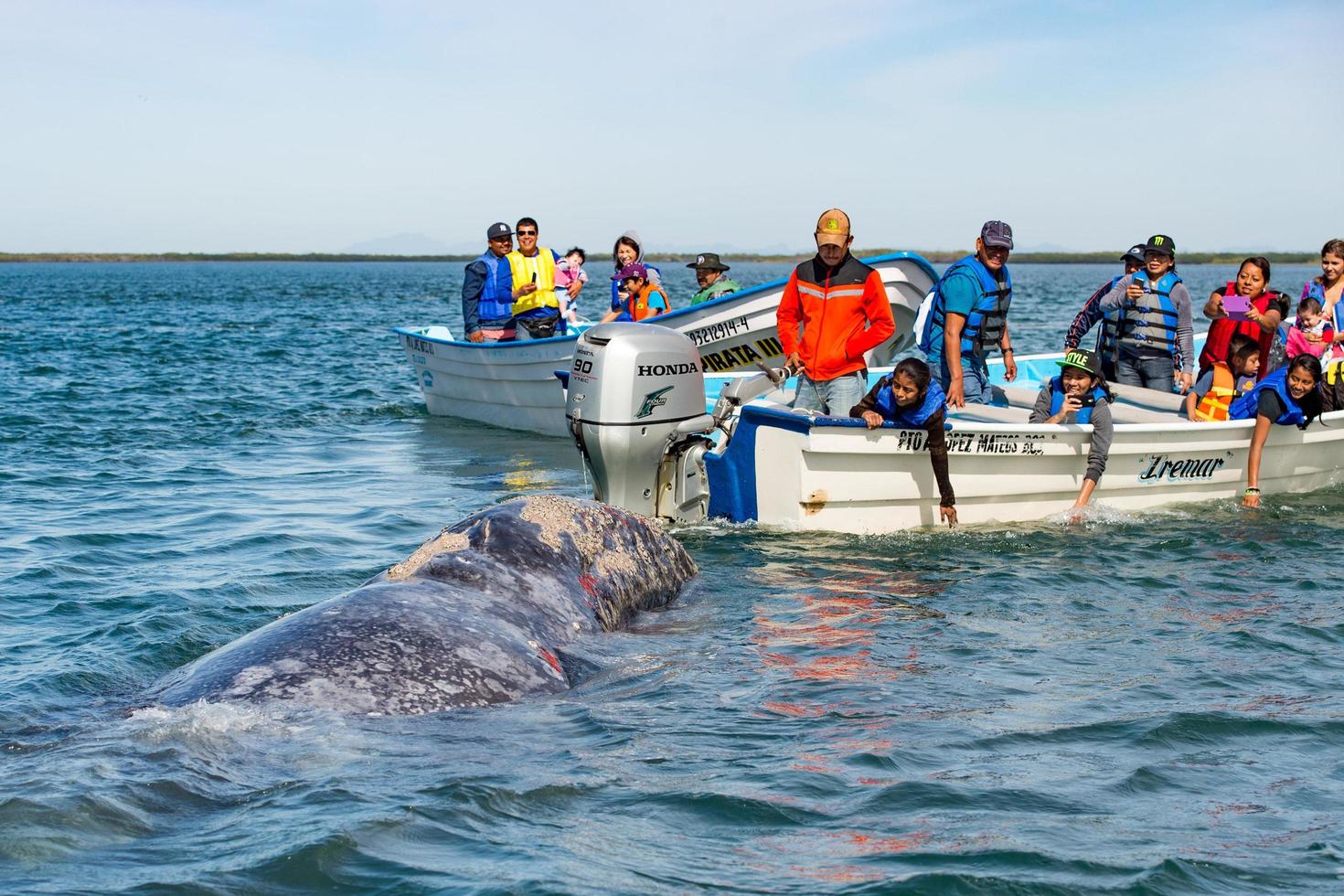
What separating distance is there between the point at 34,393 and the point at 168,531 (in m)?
11.4

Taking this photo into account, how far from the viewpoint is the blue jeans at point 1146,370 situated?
11859 mm

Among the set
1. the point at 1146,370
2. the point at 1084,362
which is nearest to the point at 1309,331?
the point at 1146,370

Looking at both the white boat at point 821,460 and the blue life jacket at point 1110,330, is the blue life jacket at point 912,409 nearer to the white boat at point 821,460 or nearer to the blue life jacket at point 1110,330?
the white boat at point 821,460

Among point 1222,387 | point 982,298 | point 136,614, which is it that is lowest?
point 136,614

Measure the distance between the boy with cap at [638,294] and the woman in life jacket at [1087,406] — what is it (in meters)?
5.10

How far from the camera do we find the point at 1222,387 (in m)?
11.5

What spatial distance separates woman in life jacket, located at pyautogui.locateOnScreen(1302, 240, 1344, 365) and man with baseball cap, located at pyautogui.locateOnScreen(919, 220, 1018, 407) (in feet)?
11.7

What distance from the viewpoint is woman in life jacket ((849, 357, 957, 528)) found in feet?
30.5

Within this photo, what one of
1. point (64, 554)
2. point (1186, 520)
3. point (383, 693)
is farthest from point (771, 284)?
point (383, 693)

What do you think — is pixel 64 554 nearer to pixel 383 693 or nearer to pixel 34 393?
pixel 383 693

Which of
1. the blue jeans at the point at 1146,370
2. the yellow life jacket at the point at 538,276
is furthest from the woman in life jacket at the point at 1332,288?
the yellow life jacket at the point at 538,276

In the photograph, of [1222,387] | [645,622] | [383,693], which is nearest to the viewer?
[383,693]

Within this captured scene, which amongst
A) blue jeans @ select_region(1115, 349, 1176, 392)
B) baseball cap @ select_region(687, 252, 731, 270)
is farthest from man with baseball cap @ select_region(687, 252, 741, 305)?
blue jeans @ select_region(1115, 349, 1176, 392)

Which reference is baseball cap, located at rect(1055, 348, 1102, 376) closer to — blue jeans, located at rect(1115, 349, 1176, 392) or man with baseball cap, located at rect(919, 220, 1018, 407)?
man with baseball cap, located at rect(919, 220, 1018, 407)
